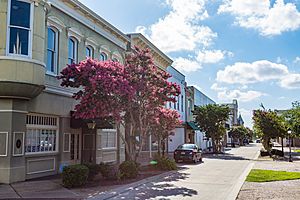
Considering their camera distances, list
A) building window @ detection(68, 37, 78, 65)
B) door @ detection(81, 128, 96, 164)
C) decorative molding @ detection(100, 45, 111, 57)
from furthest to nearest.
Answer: decorative molding @ detection(100, 45, 111, 57) → door @ detection(81, 128, 96, 164) → building window @ detection(68, 37, 78, 65)

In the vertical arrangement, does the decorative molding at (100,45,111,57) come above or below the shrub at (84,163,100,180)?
above

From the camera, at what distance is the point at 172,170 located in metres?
20.2

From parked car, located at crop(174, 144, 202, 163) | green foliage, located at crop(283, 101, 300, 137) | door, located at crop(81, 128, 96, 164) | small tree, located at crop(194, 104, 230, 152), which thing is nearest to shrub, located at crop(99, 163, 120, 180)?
door, located at crop(81, 128, 96, 164)

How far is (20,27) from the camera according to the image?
1391 centimetres

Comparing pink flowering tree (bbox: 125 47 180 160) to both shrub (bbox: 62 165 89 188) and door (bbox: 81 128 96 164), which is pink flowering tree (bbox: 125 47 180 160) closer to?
door (bbox: 81 128 96 164)

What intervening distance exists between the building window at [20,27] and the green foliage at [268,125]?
26.1 meters

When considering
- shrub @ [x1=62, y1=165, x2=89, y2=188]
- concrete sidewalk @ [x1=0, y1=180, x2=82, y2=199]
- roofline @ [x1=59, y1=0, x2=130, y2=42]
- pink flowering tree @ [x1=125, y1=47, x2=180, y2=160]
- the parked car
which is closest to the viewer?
concrete sidewalk @ [x1=0, y1=180, x2=82, y2=199]

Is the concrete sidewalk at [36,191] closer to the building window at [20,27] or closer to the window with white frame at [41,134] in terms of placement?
the window with white frame at [41,134]

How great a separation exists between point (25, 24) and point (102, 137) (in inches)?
367

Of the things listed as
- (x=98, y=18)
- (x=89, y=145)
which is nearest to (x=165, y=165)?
(x=89, y=145)

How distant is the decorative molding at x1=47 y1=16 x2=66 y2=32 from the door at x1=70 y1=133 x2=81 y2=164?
5.52 metres

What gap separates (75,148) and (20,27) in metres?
7.49

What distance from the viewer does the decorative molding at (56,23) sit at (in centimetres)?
1631

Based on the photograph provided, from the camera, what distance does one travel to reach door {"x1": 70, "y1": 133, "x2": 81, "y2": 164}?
18.6m
